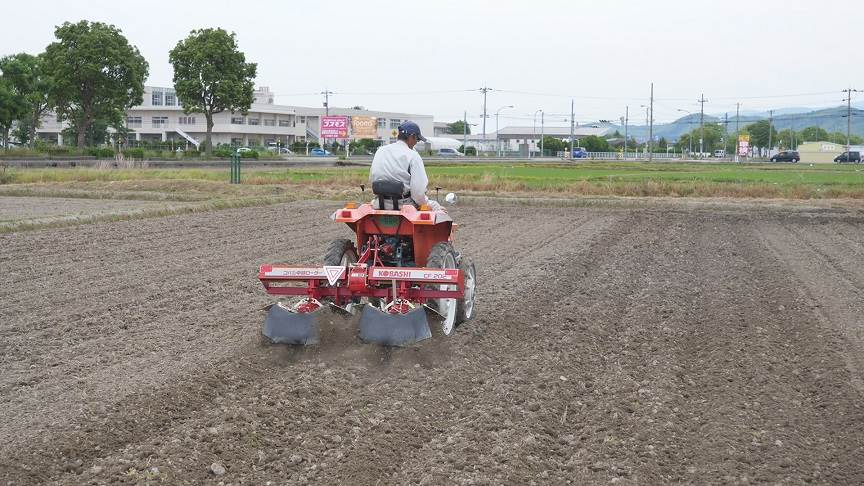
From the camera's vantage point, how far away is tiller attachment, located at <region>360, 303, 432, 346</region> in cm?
675

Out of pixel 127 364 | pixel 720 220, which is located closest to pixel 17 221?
pixel 127 364

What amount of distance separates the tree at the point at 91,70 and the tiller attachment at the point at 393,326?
176 ft

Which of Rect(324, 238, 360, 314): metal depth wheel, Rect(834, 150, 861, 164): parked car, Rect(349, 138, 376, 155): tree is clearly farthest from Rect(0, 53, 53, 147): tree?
Rect(834, 150, 861, 164): parked car

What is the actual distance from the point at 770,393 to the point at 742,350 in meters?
1.33

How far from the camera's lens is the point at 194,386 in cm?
598

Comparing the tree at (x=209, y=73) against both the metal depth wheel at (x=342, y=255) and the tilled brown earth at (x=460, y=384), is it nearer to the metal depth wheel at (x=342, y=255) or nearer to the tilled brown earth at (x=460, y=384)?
the tilled brown earth at (x=460, y=384)

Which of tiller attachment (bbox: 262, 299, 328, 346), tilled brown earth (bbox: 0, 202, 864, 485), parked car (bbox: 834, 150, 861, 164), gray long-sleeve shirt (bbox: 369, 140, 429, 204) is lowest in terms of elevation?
tilled brown earth (bbox: 0, 202, 864, 485)

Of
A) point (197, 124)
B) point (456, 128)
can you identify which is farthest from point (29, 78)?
point (456, 128)

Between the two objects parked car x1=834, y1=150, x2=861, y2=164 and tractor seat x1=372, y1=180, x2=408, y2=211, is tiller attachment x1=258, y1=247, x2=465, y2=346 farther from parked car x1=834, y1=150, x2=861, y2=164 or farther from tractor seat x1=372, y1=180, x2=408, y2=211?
parked car x1=834, y1=150, x2=861, y2=164

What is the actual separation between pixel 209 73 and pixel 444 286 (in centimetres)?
5732

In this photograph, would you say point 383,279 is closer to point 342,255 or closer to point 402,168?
point 342,255

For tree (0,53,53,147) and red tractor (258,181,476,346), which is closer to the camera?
red tractor (258,181,476,346)

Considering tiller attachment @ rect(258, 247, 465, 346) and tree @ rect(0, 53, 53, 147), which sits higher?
tree @ rect(0, 53, 53, 147)

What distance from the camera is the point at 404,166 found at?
24.3ft
